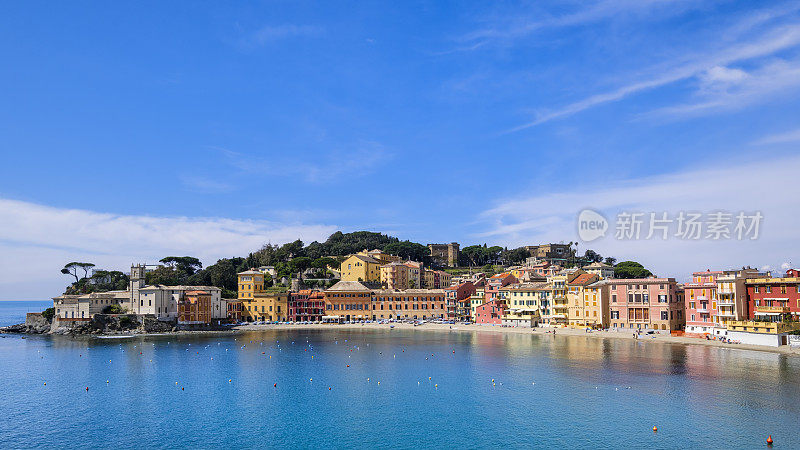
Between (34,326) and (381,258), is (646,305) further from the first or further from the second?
(34,326)

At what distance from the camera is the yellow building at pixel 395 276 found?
5408 inches

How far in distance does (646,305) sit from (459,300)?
4277 cm

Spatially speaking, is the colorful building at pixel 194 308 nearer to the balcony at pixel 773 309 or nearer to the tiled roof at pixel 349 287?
the tiled roof at pixel 349 287

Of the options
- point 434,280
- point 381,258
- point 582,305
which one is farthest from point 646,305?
point 381,258

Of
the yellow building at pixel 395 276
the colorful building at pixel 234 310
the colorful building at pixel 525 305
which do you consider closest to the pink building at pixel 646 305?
the colorful building at pixel 525 305

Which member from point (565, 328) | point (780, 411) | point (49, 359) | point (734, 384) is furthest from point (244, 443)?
point (565, 328)

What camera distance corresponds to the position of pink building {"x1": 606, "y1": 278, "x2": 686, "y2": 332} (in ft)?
261

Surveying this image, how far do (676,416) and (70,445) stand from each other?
37.6 metres

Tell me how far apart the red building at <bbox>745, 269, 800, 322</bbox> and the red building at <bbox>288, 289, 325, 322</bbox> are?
81.3 metres

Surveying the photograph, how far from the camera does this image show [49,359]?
6738cm

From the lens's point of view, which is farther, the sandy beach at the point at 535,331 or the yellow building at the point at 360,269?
the yellow building at the point at 360,269

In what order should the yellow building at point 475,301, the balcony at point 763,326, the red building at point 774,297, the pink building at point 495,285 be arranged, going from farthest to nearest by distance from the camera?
the yellow building at point 475,301 → the pink building at point 495,285 → the red building at point 774,297 → the balcony at point 763,326

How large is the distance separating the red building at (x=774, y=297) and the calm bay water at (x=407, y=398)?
7320 mm

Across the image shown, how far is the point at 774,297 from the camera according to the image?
65.1 m
